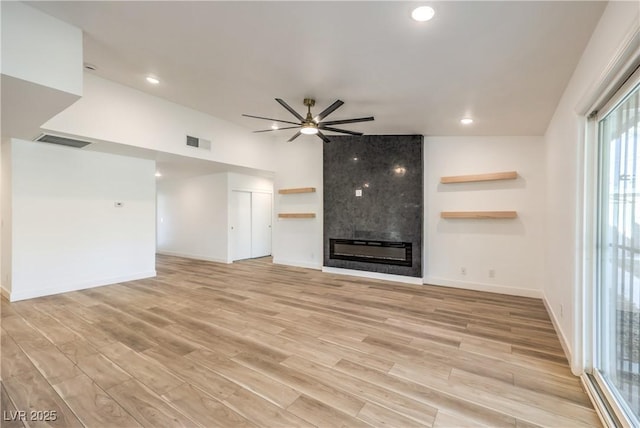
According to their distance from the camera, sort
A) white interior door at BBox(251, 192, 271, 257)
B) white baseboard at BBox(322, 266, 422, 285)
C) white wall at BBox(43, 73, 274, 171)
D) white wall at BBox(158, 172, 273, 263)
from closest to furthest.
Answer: white wall at BBox(43, 73, 274, 171) → white baseboard at BBox(322, 266, 422, 285) → white wall at BBox(158, 172, 273, 263) → white interior door at BBox(251, 192, 271, 257)

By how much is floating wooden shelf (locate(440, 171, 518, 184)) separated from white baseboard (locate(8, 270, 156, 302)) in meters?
6.17

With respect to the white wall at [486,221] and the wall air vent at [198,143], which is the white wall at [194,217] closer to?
the wall air vent at [198,143]

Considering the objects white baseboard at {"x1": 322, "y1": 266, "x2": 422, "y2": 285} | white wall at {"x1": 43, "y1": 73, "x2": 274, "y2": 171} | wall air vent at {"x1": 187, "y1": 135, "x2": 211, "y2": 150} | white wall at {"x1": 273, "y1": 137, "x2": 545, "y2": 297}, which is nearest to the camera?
white wall at {"x1": 43, "y1": 73, "x2": 274, "y2": 171}

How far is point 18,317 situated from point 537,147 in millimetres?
7754

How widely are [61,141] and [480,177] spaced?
671 centimetres

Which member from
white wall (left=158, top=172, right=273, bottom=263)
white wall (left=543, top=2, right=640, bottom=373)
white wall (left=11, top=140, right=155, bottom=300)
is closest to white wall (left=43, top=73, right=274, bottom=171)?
white wall (left=11, top=140, right=155, bottom=300)

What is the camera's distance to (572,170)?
255 centimetres

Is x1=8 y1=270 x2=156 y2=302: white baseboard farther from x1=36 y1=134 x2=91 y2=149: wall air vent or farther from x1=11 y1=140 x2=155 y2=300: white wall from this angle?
x1=36 y1=134 x2=91 y2=149: wall air vent

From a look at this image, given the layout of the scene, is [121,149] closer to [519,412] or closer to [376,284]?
[376,284]

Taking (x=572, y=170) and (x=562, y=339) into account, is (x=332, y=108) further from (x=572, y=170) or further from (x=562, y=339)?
(x=562, y=339)

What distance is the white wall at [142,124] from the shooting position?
398 cm

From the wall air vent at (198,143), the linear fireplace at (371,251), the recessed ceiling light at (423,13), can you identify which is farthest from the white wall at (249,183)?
the recessed ceiling light at (423,13)

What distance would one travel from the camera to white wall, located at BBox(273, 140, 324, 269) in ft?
23.1

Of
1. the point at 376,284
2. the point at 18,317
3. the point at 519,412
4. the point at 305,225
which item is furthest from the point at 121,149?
the point at 519,412
